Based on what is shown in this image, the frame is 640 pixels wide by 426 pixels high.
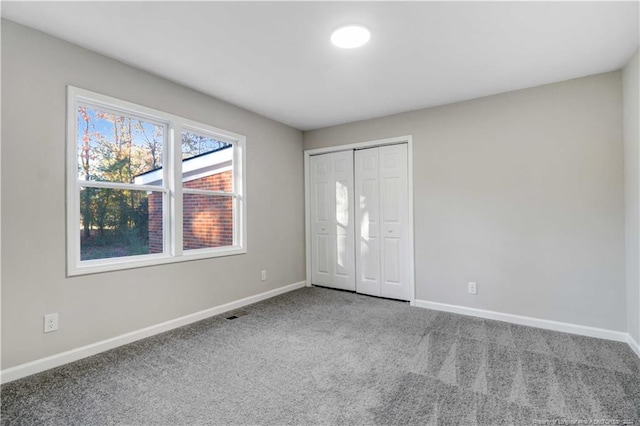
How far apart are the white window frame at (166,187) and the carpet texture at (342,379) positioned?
2.40ft

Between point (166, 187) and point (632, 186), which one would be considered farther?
point (166, 187)

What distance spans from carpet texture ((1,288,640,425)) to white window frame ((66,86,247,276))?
73 centimetres

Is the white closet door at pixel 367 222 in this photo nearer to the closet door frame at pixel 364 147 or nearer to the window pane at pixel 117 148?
the closet door frame at pixel 364 147

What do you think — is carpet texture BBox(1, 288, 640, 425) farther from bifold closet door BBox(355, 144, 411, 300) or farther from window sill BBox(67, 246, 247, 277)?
bifold closet door BBox(355, 144, 411, 300)

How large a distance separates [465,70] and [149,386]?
3532mm

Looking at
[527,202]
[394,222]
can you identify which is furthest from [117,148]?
[527,202]

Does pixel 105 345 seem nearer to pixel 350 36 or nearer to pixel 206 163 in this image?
pixel 206 163

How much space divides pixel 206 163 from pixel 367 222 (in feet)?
7.31

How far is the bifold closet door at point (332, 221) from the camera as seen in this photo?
4531 mm

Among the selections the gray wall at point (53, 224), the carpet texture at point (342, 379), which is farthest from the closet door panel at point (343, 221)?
the gray wall at point (53, 224)

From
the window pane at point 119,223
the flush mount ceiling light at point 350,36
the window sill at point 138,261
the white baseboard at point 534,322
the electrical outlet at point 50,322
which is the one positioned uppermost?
the flush mount ceiling light at point 350,36

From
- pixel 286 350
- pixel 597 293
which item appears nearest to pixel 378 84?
pixel 286 350

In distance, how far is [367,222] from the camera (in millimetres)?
4352

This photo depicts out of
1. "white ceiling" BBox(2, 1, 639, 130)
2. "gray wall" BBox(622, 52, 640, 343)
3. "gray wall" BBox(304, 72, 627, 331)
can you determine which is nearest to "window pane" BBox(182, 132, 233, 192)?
"white ceiling" BBox(2, 1, 639, 130)
